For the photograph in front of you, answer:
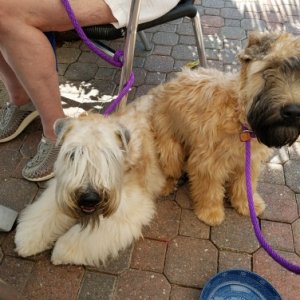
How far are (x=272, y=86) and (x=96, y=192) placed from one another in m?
1.14

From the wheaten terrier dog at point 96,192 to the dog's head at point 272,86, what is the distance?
2.70 ft

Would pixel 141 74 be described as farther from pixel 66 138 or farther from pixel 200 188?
pixel 66 138

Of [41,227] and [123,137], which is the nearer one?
[123,137]

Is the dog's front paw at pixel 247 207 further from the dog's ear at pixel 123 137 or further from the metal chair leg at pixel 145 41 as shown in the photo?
the metal chair leg at pixel 145 41

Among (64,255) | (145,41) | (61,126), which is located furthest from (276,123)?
(145,41)

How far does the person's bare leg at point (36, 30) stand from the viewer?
8.70ft

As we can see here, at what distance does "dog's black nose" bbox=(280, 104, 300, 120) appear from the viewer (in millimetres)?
1970

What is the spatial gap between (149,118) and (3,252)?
1506 mm

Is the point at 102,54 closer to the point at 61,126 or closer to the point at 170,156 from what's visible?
the point at 61,126

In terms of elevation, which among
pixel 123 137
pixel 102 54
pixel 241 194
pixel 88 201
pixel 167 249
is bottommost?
pixel 167 249

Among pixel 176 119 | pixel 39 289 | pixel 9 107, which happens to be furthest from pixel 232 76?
pixel 9 107

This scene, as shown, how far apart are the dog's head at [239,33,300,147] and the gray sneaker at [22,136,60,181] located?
5.79 feet

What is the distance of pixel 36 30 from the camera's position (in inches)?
109

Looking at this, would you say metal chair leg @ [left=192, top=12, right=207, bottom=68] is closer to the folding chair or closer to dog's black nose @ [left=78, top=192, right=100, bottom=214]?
the folding chair
